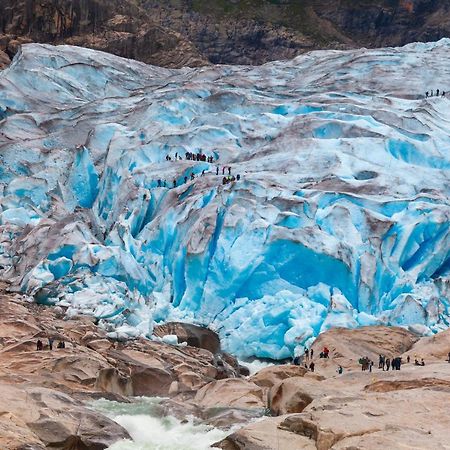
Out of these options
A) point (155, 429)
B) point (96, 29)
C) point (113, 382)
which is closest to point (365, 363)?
point (113, 382)

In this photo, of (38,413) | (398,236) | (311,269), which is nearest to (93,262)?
(311,269)

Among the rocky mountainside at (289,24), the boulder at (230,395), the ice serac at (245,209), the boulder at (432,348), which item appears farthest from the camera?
the rocky mountainside at (289,24)

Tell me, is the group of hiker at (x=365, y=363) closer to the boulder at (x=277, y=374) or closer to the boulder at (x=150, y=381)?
the boulder at (x=277, y=374)

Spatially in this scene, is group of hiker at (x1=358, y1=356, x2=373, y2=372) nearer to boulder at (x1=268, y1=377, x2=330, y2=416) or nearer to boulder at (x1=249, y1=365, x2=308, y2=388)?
boulder at (x1=249, y1=365, x2=308, y2=388)

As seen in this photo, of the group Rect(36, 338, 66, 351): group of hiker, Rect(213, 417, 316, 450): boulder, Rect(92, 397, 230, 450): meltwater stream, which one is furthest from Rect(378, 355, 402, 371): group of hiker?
Rect(36, 338, 66, 351): group of hiker

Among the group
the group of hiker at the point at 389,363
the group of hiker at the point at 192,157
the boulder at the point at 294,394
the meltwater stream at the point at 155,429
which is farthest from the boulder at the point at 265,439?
the group of hiker at the point at 192,157

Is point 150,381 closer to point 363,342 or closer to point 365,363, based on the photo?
point 365,363
